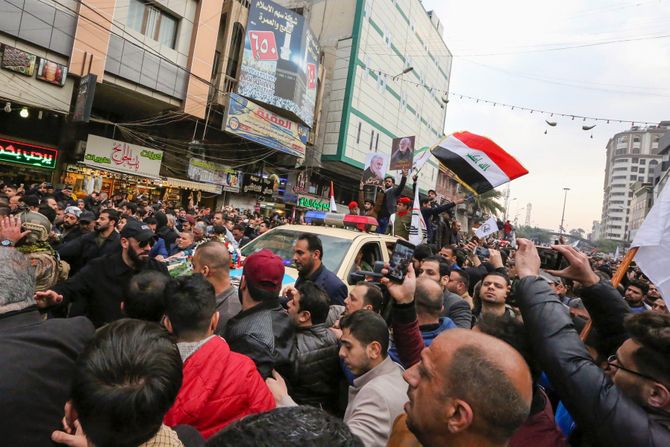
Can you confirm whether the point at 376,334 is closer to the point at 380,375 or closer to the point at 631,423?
the point at 380,375

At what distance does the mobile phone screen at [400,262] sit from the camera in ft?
7.30

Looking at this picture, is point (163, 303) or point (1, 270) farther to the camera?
point (163, 303)

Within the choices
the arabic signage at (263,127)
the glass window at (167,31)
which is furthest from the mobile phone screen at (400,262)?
the glass window at (167,31)

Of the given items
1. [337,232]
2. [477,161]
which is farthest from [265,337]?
[477,161]

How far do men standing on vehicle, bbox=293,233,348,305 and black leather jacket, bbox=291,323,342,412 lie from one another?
137 centimetres

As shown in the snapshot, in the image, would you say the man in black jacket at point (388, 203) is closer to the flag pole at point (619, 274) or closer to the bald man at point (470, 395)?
the flag pole at point (619, 274)

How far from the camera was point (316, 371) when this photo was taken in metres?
2.46

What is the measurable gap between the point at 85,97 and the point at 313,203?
14511 mm

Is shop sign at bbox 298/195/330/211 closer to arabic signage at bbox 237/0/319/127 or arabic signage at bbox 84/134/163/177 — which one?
arabic signage at bbox 237/0/319/127

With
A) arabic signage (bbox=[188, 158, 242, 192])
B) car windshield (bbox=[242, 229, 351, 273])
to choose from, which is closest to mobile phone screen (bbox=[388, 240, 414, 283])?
car windshield (bbox=[242, 229, 351, 273])

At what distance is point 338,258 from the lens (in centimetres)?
484

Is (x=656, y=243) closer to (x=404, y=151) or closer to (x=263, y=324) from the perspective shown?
(x=263, y=324)

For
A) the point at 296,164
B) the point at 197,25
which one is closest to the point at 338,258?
the point at 197,25

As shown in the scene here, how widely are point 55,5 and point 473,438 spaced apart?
16069 mm
